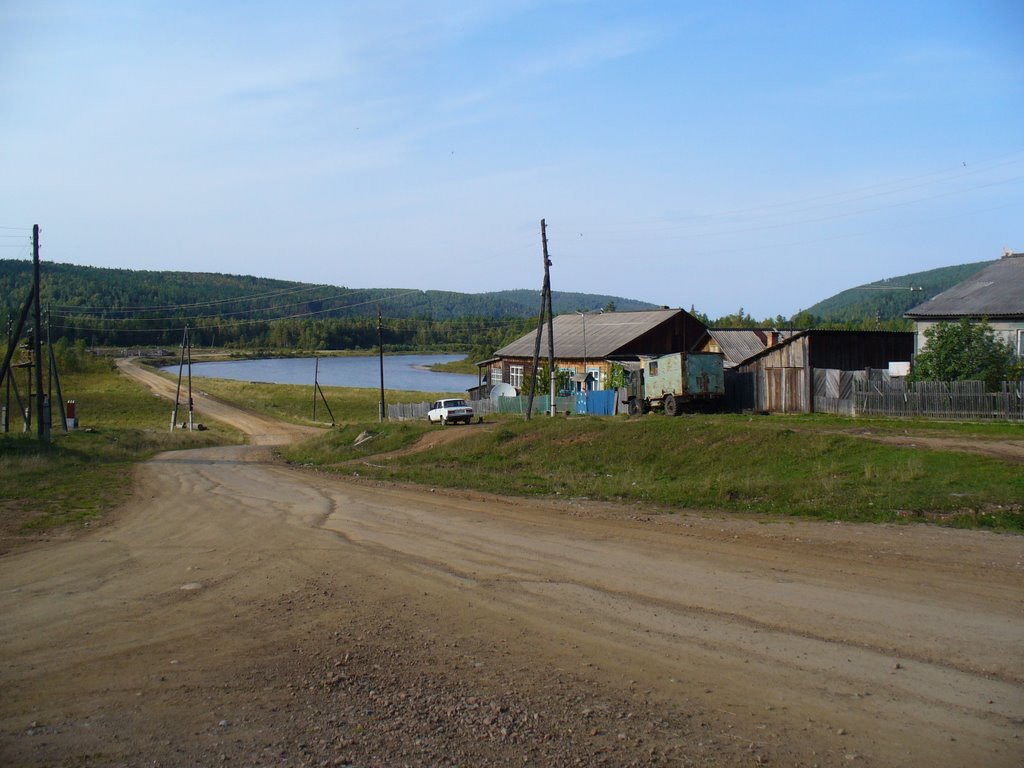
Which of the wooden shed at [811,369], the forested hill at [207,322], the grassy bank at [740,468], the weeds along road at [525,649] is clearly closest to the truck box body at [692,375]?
the wooden shed at [811,369]

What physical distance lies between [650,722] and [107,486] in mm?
21951

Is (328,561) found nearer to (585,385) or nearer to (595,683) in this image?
(595,683)

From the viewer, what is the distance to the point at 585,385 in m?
51.2

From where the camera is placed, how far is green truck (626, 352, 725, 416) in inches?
1419

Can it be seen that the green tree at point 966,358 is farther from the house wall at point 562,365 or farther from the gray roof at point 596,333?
the gray roof at point 596,333

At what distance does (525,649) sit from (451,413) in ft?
122

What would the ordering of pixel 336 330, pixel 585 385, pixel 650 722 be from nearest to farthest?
pixel 650 722, pixel 585 385, pixel 336 330

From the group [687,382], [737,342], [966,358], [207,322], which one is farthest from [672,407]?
[207,322]

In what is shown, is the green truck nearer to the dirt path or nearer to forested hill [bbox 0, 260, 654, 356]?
the dirt path

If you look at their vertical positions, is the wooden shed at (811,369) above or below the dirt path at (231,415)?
above

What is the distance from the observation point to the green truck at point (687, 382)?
36.0 m

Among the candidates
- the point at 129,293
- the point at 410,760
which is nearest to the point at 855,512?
the point at 410,760

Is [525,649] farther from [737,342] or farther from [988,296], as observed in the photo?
[737,342]

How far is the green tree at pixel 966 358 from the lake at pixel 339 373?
233 feet
